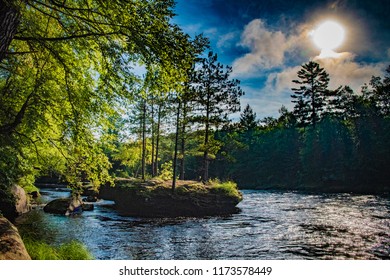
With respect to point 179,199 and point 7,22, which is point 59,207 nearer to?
point 179,199

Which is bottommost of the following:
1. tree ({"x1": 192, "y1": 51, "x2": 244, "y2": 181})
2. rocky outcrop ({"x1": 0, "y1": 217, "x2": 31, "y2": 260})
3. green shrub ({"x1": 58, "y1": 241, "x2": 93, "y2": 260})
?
green shrub ({"x1": 58, "y1": 241, "x2": 93, "y2": 260})

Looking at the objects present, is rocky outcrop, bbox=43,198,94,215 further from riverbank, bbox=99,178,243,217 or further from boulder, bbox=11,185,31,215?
riverbank, bbox=99,178,243,217

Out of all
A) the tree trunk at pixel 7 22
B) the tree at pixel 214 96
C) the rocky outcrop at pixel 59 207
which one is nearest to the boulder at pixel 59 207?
the rocky outcrop at pixel 59 207

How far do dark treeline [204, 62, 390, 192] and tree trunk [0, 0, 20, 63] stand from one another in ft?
26.9

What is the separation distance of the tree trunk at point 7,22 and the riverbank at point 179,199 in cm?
1527

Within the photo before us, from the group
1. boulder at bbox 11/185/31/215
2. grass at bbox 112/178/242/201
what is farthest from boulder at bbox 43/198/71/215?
grass at bbox 112/178/242/201

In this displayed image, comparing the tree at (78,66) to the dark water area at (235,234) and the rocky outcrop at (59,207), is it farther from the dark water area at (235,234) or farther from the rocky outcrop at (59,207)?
the rocky outcrop at (59,207)

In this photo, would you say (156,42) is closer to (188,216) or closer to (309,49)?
(309,49)

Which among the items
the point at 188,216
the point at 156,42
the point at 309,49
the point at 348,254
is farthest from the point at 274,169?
the point at 156,42

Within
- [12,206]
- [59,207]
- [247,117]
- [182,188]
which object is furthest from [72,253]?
[247,117]

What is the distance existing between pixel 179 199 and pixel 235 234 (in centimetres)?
707

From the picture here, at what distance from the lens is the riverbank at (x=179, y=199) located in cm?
1889

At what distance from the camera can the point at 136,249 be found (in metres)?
10.4

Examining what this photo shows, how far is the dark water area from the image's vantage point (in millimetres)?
9797
